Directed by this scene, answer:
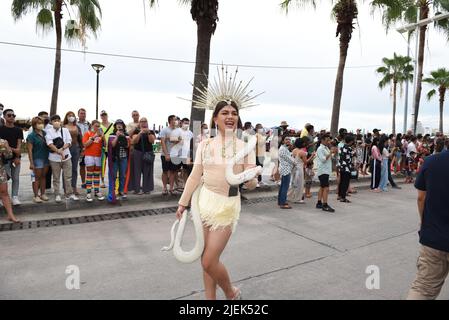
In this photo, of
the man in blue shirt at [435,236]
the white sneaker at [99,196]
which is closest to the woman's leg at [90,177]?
the white sneaker at [99,196]

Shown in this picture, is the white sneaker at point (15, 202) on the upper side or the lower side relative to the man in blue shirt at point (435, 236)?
lower

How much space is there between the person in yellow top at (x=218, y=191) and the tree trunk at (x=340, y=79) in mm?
11958

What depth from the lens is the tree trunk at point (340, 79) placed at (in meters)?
13.8

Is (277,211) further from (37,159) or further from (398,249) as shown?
(37,159)

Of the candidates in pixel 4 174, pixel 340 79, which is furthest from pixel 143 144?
pixel 340 79

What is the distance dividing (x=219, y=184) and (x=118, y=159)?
191 inches

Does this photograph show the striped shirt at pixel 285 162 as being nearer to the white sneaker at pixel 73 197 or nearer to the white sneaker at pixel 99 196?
the white sneaker at pixel 99 196

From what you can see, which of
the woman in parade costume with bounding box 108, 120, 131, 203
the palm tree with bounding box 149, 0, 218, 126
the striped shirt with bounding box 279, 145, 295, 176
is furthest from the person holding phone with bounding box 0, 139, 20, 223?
the striped shirt with bounding box 279, 145, 295, 176

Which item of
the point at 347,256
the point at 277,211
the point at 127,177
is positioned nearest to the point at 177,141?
the point at 127,177

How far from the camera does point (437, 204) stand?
256cm

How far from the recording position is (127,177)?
7.49 meters

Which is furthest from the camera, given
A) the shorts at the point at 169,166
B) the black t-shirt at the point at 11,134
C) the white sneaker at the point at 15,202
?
the shorts at the point at 169,166

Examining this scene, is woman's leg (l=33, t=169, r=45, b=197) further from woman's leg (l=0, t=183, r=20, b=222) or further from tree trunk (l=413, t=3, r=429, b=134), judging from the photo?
tree trunk (l=413, t=3, r=429, b=134)

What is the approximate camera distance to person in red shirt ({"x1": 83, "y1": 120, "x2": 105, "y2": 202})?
23.0 feet
